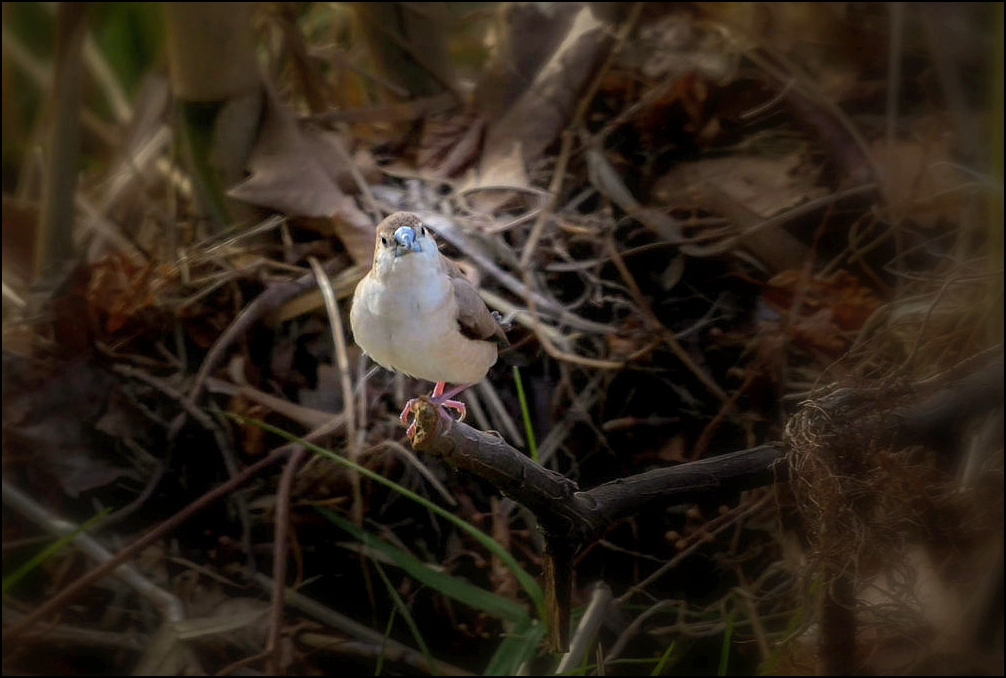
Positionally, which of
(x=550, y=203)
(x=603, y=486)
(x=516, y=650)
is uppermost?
(x=550, y=203)

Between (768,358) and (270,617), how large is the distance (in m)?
0.58

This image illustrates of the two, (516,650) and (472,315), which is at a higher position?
(472,315)

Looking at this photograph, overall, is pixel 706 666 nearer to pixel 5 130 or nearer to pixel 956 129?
pixel 956 129

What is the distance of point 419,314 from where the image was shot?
0.75 m

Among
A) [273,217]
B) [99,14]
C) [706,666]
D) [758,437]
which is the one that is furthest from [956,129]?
[99,14]

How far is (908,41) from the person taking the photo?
123cm

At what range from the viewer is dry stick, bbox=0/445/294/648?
0.99 metres

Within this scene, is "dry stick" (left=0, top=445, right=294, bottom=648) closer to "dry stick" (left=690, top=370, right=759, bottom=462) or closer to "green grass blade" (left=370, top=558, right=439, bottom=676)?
"green grass blade" (left=370, top=558, right=439, bottom=676)

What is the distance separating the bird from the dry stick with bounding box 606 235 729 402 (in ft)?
0.69

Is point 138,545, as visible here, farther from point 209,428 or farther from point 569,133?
point 569,133

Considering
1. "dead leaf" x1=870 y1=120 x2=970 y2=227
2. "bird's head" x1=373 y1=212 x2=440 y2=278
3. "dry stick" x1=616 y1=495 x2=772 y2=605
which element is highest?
"bird's head" x1=373 y1=212 x2=440 y2=278

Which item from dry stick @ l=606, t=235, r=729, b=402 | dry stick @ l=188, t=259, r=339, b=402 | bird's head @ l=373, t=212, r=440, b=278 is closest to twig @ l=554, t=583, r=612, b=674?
dry stick @ l=606, t=235, r=729, b=402

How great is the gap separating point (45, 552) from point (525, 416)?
57 centimetres

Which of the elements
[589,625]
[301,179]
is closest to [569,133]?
[301,179]
